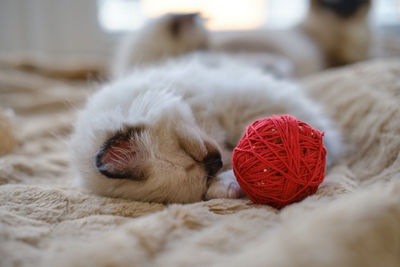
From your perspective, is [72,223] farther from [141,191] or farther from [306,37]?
[306,37]

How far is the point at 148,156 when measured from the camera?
705 millimetres

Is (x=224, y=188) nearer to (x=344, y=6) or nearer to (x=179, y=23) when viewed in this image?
(x=179, y=23)

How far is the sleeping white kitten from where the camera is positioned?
69 centimetres

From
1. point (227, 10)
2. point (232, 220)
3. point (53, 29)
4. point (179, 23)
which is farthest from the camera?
point (53, 29)

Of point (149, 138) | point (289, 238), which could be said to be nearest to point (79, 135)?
point (149, 138)

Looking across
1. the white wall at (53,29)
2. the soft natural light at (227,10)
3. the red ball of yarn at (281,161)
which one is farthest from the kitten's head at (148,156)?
the white wall at (53,29)

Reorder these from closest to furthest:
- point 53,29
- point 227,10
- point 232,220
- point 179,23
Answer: point 232,220 → point 179,23 → point 227,10 → point 53,29

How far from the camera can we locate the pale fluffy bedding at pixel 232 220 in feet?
1.28

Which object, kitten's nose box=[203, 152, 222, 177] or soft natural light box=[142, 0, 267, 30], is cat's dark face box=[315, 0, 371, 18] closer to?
soft natural light box=[142, 0, 267, 30]

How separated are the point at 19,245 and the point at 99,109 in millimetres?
396

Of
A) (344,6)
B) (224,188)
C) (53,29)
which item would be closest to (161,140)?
(224,188)

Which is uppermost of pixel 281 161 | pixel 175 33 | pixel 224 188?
pixel 175 33

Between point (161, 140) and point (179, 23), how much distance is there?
158cm

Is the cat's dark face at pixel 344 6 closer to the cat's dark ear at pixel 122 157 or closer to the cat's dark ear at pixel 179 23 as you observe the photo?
the cat's dark ear at pixel 179 23
